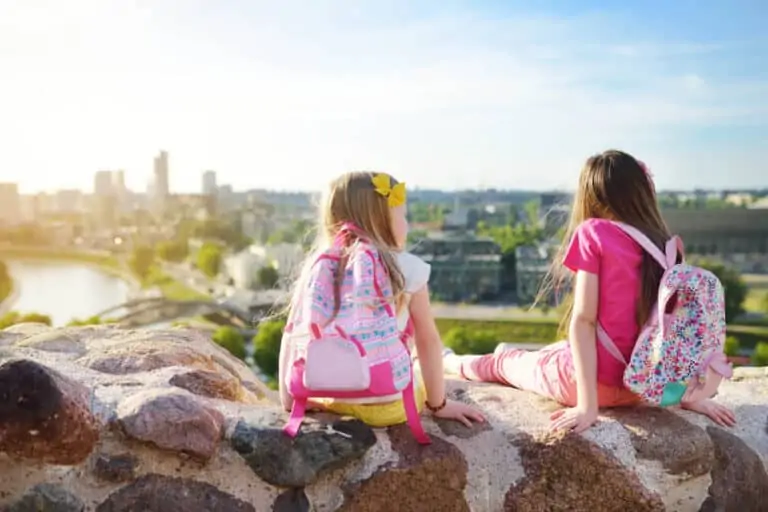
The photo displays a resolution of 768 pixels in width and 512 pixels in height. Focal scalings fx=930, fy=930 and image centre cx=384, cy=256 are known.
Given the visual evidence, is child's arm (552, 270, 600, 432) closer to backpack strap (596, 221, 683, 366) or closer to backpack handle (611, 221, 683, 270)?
backpack strap (596, 221, 683, 366)

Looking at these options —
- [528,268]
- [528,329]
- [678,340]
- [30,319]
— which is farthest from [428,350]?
[528,268]

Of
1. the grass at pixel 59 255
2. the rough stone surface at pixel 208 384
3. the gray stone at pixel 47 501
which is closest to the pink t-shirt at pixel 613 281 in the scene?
the rough stone surface at pixel 208 384

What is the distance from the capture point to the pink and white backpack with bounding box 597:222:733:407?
1969 millimetres

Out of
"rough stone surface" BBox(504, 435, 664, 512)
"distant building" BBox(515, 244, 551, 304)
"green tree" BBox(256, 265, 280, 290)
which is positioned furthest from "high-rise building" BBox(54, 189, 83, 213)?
"rough stone surface" BBox(504, 435, 664, 512)

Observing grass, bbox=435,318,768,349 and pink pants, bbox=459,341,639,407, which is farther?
grass, bbox=435,318,768,349

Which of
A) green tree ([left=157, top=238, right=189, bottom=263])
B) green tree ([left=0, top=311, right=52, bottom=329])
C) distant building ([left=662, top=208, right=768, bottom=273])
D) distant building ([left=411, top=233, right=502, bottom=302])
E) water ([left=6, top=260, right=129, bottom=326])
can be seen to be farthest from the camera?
green tree ([left=157, top=238, right=189, bottom=263])

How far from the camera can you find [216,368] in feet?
7.78

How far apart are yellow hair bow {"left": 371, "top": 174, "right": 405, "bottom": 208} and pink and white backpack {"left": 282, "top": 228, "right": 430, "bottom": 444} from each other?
11 cm

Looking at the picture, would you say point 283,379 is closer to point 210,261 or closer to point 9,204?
point 9,204

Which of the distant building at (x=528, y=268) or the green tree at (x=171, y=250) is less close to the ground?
the green tree at (x=171, y=250)

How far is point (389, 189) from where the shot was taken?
1961 mm

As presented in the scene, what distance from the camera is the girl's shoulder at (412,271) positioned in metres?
1.95

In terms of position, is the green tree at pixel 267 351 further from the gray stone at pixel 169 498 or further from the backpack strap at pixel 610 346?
the gray stone at pixel 169 498

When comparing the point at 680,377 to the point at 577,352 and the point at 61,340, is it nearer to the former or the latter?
the point at 577,352
